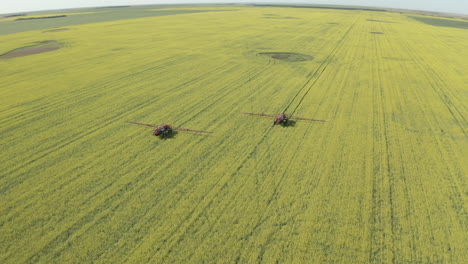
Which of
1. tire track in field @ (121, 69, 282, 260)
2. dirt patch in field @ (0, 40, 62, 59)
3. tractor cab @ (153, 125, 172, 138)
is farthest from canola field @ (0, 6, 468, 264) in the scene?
dirt patch in field @ (0, 40, 62, 59)

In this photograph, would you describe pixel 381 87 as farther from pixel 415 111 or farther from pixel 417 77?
pixel 417 77

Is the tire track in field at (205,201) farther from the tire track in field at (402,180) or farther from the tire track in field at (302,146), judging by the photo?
the tire track in field at (402,180)

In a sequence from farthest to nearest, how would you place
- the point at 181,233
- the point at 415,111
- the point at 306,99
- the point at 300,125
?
1. the point at 306,99
2. the point at 415,111
3. the point at 300,125
4. the point at 181,233

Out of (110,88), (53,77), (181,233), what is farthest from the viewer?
(53,77)

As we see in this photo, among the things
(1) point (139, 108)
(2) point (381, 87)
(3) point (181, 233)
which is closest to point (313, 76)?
(2) point (381, 87)

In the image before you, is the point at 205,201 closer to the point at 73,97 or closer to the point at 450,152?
the point at 450,152

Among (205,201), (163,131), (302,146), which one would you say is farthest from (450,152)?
(163,131)
